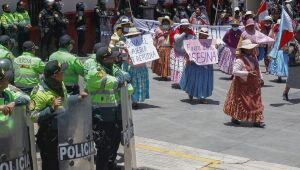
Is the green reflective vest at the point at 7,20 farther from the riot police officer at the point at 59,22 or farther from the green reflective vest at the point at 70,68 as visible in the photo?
the green reflective vest at the point at 70,68

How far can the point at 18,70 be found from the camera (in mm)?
9766

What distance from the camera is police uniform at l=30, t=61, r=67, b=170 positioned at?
6.09 metres

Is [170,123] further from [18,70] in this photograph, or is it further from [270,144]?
[18,70]

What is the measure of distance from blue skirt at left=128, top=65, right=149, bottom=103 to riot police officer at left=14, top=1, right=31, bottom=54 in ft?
21.3

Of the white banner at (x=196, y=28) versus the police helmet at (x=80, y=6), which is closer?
the white banner at (x=196, y=28)

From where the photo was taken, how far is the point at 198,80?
40.8ft

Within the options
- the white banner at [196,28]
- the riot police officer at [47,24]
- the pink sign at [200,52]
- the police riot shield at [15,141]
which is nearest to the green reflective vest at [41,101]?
the police riot shield at [15,141]

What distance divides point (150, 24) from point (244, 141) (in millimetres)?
7984

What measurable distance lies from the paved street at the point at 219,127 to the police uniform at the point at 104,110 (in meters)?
2.26

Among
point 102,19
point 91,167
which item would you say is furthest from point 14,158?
point 102,19

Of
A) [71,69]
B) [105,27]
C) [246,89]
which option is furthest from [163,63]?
[71,69]

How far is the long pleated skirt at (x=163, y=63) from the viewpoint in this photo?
589 inches

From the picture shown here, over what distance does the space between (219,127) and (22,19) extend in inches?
345

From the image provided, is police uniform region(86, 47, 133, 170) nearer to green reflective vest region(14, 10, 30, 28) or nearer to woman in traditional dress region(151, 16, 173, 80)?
woman in traditional dress region(151, 16, 173, 80)
